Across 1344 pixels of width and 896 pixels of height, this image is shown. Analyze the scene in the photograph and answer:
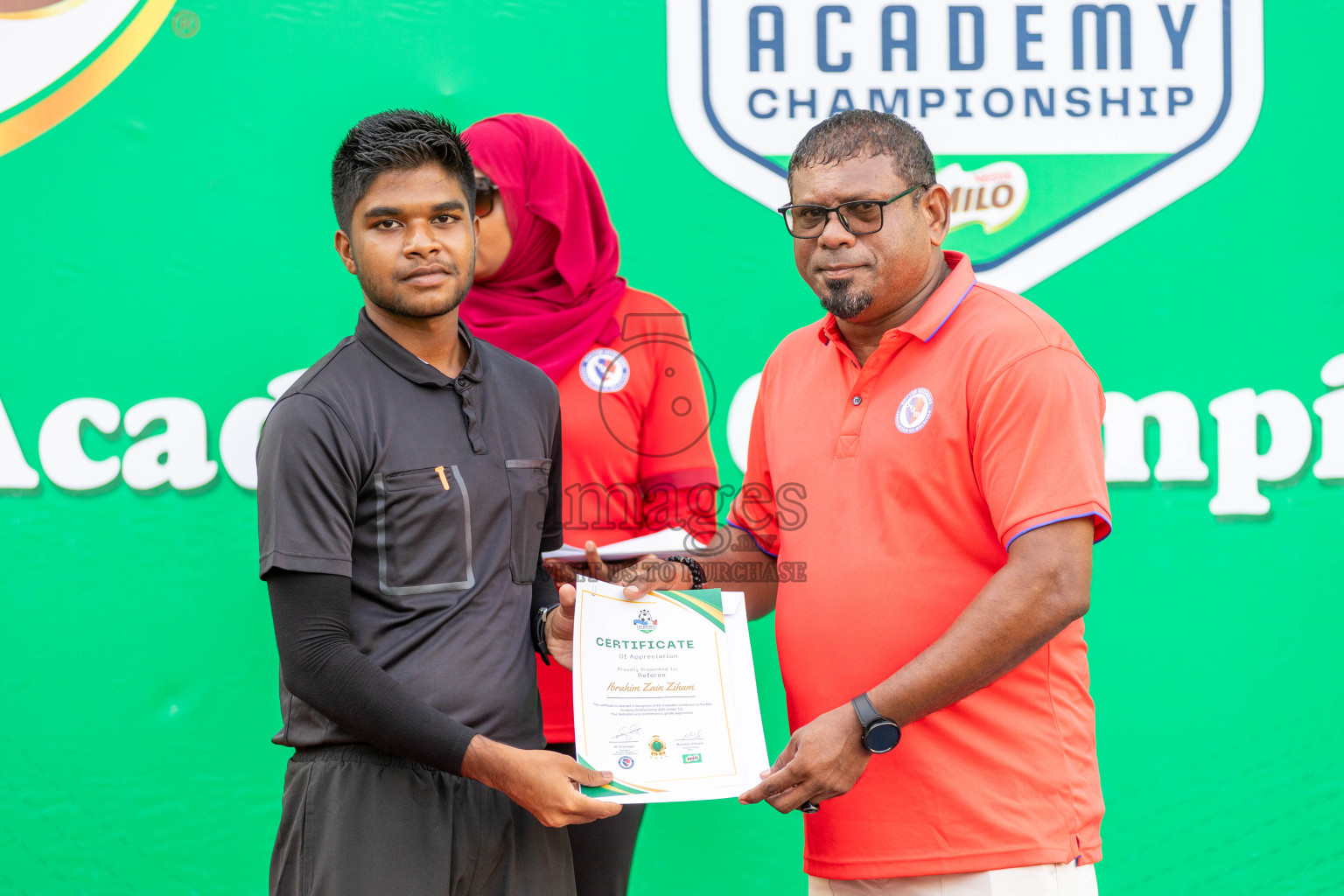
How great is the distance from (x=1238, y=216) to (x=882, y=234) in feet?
5.42

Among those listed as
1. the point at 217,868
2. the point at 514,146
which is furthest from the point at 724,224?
the point at 217,868

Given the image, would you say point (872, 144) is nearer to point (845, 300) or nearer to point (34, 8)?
point (845, 300)

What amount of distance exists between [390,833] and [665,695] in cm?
45

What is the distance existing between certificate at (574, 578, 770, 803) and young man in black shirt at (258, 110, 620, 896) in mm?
62

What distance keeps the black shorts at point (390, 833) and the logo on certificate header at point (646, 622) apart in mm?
337

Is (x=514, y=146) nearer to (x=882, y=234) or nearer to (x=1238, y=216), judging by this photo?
(x=882, y=234)

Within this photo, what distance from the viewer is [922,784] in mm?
1644

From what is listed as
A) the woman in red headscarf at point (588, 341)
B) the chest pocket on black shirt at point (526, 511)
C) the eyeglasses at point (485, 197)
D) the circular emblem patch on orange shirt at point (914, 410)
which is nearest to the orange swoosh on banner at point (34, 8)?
→ the woman in red headscarf at point (588, 341)

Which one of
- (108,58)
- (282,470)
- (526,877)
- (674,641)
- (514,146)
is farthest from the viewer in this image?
(108,58)

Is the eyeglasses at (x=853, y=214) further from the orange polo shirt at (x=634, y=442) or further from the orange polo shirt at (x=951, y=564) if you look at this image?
the orange polo shirt at (x=634, y=442)

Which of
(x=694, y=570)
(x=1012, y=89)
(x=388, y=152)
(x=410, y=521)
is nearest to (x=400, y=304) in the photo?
(x=388, y=152)

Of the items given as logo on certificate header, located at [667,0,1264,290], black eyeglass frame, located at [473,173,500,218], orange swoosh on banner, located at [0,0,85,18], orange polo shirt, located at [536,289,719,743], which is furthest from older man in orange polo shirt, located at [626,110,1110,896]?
orange swoosh on banner, located at [0,0,85,18]

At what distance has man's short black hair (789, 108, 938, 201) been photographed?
171 cm

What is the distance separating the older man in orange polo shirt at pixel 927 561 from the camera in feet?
5.02
